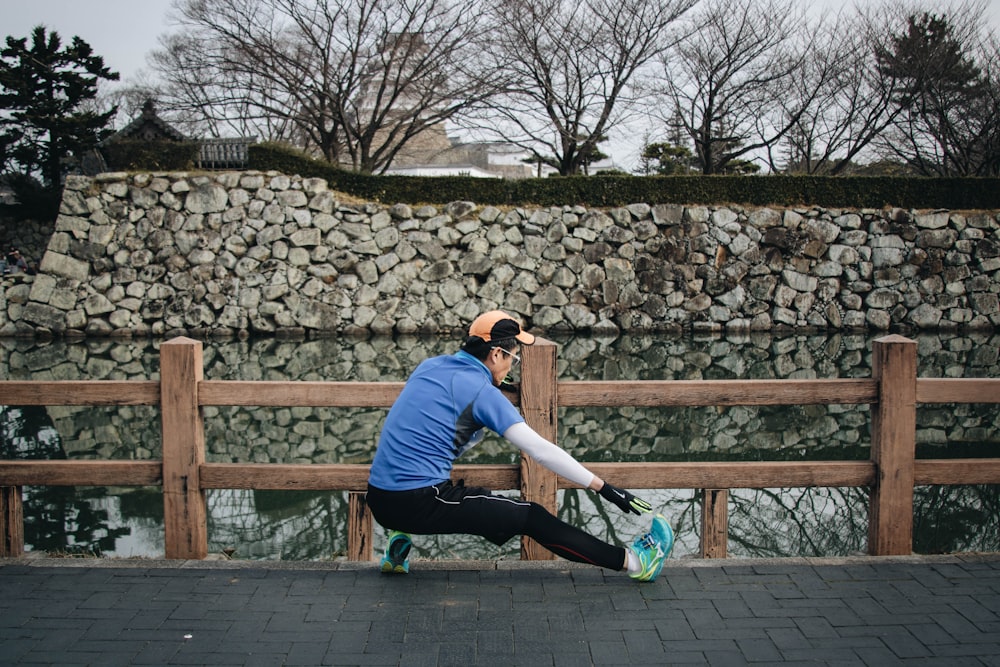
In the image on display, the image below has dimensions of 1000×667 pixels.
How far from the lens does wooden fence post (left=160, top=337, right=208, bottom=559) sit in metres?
4.30

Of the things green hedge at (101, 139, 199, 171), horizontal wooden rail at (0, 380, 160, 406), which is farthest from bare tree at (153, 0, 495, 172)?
horizontal wooden rail at (0, 380, 160, 406)

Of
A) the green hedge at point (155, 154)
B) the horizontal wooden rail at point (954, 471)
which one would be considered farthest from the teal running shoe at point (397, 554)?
the green hedge at point (155, 154)

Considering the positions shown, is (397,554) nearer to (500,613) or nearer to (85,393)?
(500,613)

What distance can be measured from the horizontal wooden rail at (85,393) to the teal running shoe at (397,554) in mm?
1447

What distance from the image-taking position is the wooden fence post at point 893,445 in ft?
14.3

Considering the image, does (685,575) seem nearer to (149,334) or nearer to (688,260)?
(688,260)

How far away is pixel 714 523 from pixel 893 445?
1.00 m

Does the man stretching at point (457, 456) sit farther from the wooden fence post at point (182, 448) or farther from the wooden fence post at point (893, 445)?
the wooden fence post at point (893, 445)

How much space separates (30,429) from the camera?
9.08 meters

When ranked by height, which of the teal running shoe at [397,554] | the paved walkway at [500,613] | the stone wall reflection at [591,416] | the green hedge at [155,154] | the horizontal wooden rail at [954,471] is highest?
the green hedge at [155,154]

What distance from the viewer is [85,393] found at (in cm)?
436

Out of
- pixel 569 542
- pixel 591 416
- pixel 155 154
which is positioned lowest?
pixel 591 416

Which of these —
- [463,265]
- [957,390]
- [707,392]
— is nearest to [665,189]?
[463,265]

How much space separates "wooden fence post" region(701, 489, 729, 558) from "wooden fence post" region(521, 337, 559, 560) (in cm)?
85
